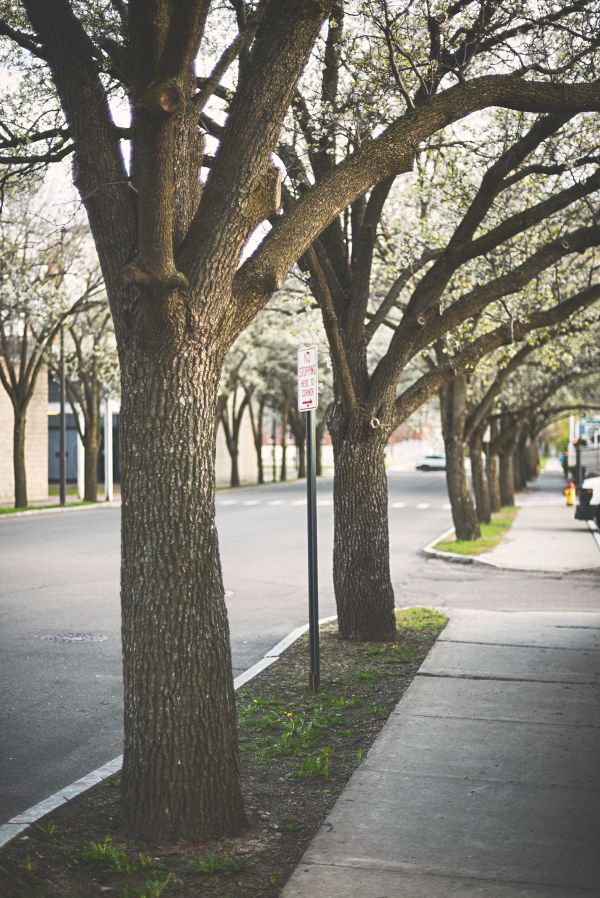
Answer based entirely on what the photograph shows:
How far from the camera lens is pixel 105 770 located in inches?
221

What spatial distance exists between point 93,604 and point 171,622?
748cm

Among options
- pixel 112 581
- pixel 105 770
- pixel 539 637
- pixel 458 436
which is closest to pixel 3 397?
pixel 458 436

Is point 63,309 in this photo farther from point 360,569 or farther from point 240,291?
point 240,291

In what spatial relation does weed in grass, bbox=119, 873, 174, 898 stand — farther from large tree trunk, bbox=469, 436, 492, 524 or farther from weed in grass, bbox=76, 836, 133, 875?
large tree trunk, bbox=469, 436, 492, 524

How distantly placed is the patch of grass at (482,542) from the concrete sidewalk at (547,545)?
19cm

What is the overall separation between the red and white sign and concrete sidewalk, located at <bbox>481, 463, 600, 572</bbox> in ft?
31.2

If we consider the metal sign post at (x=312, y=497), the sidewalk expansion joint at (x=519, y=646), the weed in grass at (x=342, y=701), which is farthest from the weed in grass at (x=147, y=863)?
the sidewalk expansion joint at (x=519, y=646)

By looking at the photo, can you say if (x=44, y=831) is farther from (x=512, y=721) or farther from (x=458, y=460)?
(x=458, y=460)

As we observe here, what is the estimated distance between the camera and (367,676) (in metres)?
7.73

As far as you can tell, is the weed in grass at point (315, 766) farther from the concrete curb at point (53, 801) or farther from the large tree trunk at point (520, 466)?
the large tree trunk at point (520, 466)

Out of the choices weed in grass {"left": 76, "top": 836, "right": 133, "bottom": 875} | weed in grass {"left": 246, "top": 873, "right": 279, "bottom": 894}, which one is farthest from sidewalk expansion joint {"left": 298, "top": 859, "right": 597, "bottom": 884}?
weed in grass {"left": 76, "top": 836, "right": 133, "bottom": 875}

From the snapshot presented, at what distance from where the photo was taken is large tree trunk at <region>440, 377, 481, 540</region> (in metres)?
19.3

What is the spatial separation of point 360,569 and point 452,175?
4.82m

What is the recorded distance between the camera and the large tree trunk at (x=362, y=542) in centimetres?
907
